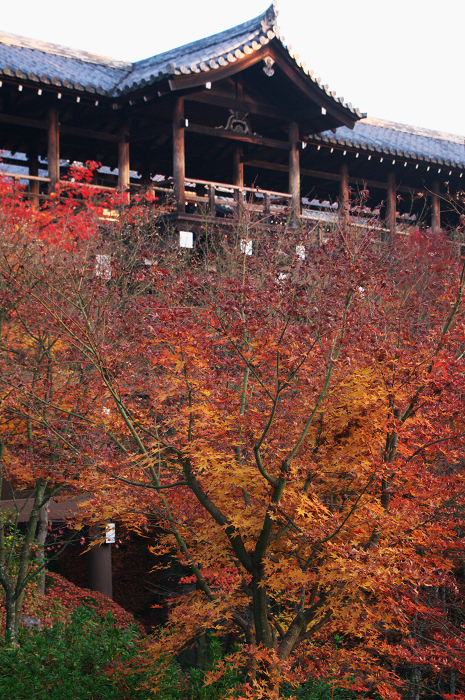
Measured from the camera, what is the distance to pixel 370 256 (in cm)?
573

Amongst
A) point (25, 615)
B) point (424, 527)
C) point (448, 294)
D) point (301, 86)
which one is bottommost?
point (25, 615)

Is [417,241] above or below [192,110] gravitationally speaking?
Answer: below

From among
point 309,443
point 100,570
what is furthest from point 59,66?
point 309,443

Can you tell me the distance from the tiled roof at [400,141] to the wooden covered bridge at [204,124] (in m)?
0.08

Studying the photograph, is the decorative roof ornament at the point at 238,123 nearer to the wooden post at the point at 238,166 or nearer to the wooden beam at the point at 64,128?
the wooden post at the point at 238,166

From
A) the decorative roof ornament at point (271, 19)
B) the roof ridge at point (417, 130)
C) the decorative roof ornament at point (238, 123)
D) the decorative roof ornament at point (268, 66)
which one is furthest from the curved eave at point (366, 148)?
the roof ridge at point (417, 130)

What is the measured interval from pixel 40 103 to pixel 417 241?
9.78m

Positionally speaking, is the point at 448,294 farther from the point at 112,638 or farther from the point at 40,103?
the point at 40,103

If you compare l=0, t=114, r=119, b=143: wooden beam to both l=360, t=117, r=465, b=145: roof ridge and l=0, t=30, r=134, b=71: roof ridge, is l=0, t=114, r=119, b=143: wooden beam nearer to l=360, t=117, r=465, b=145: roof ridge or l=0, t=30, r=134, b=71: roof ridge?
l=0, t=30, r=134, b=71: roof ridge

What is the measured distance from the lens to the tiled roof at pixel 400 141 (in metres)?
17.9

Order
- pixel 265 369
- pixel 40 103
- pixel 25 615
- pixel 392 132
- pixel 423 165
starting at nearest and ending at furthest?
pixel 265 369
pixel 25 615
pixel 40 103
pixel 423 165
pixel 392 132

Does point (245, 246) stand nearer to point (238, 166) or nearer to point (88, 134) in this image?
point (88, 134)

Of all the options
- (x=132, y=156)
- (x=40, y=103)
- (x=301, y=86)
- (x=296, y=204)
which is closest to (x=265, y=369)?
(x=296, y=204)

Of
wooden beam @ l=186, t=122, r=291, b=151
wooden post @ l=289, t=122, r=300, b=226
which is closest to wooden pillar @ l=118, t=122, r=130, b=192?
wooden beam @ l=186, t=122, r=291, b=151
